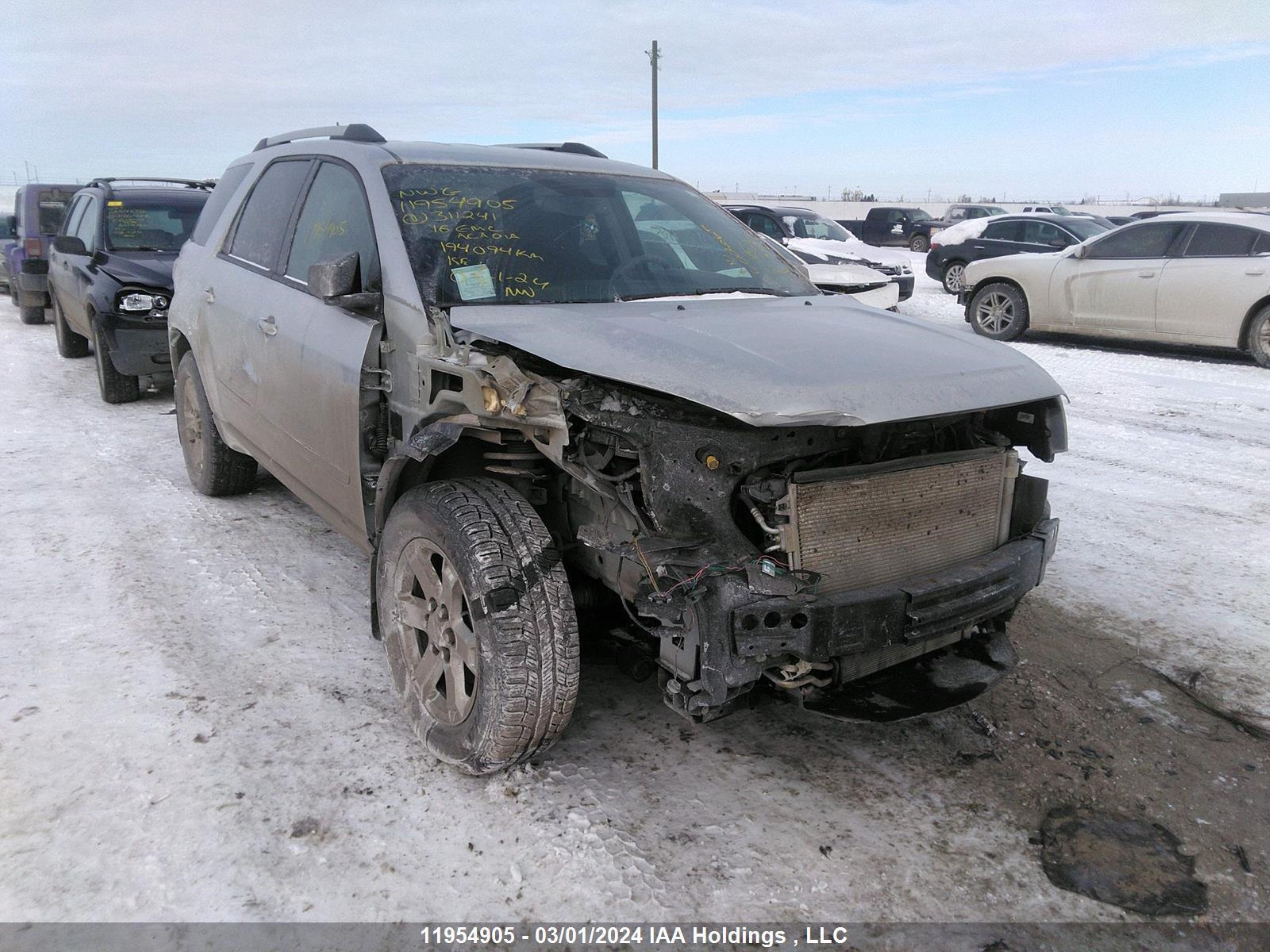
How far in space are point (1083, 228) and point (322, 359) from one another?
591 inches

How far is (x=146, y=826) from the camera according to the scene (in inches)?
97.7

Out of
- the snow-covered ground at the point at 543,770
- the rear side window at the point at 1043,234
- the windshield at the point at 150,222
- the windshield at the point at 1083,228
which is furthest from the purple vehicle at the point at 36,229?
the windshield at the point at 1083,228

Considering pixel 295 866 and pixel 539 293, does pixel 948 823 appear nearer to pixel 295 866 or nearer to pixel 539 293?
pixel 295 866

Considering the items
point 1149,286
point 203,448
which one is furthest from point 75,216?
point 1149,286

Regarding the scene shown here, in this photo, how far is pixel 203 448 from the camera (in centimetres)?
510

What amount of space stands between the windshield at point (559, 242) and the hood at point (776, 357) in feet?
0.53

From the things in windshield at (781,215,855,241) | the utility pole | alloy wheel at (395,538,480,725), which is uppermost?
the utility pole

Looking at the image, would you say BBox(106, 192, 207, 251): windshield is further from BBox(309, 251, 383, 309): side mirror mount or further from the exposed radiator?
the exposed radiator

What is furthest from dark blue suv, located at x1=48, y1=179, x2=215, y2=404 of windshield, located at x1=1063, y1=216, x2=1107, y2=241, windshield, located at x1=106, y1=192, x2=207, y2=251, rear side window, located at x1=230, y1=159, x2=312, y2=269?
windshield, located at x1=1063, y1=216, x2=1107, y2=241

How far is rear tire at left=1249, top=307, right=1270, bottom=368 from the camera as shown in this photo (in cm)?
921

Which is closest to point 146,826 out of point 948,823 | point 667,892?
point 667,892

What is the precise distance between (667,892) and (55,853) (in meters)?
1.61

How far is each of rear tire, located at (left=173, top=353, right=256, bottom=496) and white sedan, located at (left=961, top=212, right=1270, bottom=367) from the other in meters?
9.15

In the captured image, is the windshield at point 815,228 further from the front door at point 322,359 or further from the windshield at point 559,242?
the front door at point 322,359
